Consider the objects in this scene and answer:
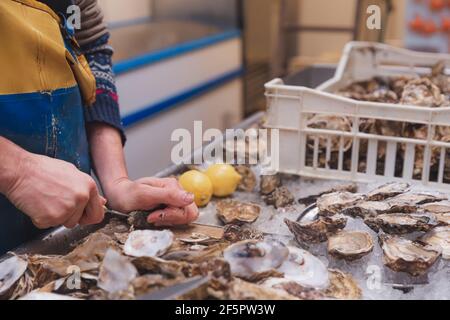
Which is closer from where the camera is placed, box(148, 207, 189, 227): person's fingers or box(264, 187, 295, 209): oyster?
box(148, 207, 189, 227): person's fingers

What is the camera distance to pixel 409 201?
3.67ft

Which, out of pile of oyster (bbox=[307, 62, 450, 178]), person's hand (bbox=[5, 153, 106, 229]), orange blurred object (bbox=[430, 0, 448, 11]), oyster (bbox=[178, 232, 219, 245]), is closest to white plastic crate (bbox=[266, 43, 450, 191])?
pile of oyster (bbox=[307, 62, 450, 178])

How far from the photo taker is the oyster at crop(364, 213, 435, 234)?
40.0 inches

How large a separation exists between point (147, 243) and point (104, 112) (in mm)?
516

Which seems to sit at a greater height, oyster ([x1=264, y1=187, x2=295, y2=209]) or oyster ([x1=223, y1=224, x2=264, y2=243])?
oyster ([x1=223, y1=224, x2=264, y2=243])

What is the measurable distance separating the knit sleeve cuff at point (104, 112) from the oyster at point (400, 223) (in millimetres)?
664

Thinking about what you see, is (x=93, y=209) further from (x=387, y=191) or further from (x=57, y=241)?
(x=387, y=191)

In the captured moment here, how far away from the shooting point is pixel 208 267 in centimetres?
85

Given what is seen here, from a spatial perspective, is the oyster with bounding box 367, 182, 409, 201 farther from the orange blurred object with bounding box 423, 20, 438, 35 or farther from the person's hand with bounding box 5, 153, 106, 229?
the orange blurred object with bounding box 423, 20, 438, 35

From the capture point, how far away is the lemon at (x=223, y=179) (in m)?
1.36

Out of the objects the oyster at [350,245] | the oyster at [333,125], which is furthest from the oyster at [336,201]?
the oyster at [333,125]

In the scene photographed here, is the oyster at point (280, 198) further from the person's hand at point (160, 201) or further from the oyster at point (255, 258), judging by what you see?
Answer: the oyster at point (255, 258)

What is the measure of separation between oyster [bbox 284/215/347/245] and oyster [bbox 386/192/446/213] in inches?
4.5
